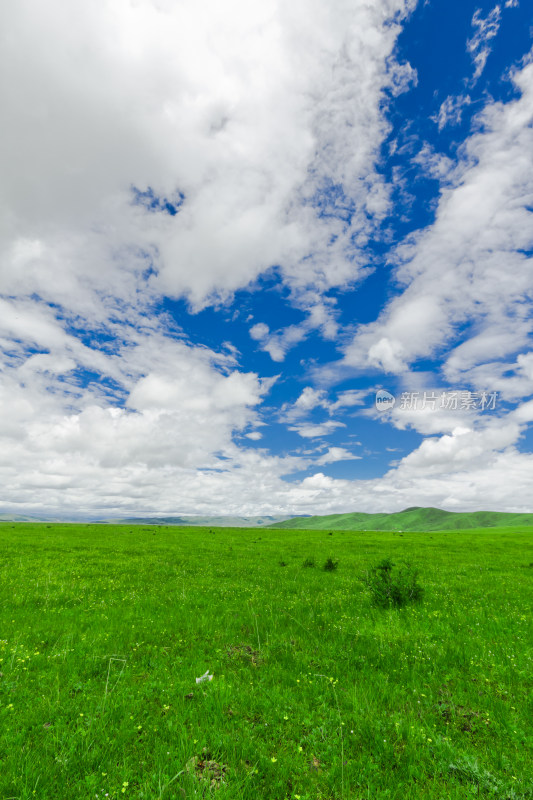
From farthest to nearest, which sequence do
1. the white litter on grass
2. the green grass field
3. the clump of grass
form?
1. the clump of grass
2. the white litter on grass
3. the green grass field

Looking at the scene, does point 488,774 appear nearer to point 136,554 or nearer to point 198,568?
point 198,568

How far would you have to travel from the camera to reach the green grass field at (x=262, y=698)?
5.26 m

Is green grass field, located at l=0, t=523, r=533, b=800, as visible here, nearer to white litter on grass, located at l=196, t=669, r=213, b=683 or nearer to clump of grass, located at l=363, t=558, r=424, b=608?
white litter on grass, located at l=196, t=669, r=213, b=683

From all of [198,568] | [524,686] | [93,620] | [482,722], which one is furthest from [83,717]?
[198,568]

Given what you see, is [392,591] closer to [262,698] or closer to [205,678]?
[262,698]

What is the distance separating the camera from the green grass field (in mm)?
5258

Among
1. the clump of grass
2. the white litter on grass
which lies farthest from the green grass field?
the clump of grass

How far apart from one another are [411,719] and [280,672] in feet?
10.1

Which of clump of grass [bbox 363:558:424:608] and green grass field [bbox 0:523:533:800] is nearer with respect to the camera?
green grass field [bbox 0:523:533:800]

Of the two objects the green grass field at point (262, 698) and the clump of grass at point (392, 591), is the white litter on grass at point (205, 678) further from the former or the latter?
the clump of grass at point (392, 591)

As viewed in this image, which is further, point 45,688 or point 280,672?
point 280,672

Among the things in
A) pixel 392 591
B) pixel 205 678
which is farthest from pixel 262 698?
pixel 392 591

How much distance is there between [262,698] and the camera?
7.28m

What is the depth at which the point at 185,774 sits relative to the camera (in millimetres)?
5254
